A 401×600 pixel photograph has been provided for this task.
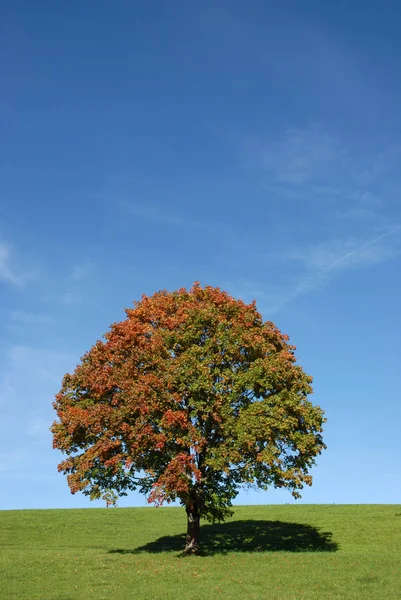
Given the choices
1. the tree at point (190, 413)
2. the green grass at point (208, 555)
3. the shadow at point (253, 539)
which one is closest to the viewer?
the green grass at point (208, 555)

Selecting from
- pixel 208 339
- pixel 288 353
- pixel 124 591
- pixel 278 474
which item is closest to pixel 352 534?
pixel 278 474

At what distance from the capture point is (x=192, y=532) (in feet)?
141

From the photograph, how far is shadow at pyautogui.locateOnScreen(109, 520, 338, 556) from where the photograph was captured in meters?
47.2

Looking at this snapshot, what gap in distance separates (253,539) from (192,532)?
35.8 ft

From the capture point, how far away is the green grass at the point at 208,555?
3083cm

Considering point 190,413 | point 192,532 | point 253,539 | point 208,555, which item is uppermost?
point 190,413

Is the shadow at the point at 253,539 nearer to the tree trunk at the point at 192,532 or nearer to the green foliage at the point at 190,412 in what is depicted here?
the tree trunk at the point at 192,532

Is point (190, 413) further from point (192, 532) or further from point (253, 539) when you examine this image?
point (253, 539)

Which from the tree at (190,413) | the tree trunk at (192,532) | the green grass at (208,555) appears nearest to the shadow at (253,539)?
the green grass at (208,555)

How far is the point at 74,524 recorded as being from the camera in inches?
2463

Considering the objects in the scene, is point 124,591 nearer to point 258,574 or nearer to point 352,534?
point 258,574

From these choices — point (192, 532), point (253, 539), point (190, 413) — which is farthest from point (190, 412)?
point (253, 539)

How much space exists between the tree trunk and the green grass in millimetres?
1031

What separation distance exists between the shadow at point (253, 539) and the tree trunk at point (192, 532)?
1146mm
